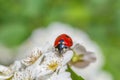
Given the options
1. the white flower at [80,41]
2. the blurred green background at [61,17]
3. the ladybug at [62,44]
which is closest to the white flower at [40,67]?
the ladybug at [62,44]

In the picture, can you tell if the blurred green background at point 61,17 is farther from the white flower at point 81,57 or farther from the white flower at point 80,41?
the white flower at point 81,57

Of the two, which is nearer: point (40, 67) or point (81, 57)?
point (40, 67)

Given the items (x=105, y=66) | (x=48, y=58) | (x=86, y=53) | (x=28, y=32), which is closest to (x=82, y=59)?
(x=86, y=53)

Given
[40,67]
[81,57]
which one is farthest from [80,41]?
A: [40,67]

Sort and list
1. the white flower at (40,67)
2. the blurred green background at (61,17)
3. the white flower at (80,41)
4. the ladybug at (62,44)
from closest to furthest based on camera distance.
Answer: the white flower at (40,67), the ladybug at (62,44), the white flower at (80,41), the blurred green background at (61,17)

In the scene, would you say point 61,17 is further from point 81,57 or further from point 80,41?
point 81,57

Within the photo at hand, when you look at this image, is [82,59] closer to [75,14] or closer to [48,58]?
[48,58]

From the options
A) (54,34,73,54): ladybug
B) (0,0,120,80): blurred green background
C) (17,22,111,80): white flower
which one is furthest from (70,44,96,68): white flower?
(0,0,120,80): blurred green background

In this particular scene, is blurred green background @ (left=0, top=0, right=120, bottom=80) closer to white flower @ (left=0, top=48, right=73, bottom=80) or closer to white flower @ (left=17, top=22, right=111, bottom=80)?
white flower @ (left=17, top=22, right=111, bottom=80)

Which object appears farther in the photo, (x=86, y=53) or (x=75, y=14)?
(x=75, y=14)
